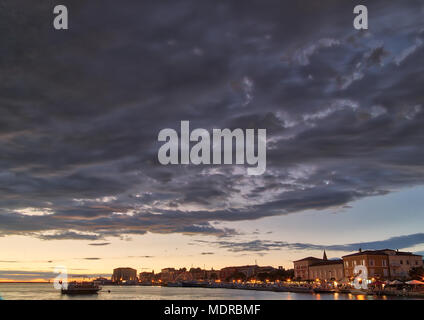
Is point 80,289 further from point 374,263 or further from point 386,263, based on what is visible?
point 386,263

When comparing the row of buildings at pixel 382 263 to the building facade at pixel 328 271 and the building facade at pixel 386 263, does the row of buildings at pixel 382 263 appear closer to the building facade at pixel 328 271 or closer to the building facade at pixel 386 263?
the building facade at pixel 386 263

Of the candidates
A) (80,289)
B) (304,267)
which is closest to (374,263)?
(304,267)

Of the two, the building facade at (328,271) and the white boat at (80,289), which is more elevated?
the building facade at (328,271)

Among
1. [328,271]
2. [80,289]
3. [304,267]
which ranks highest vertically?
[304,267]

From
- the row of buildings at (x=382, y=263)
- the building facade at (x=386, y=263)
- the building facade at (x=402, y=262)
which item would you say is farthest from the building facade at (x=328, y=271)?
the building facade at (x=402, y=262)

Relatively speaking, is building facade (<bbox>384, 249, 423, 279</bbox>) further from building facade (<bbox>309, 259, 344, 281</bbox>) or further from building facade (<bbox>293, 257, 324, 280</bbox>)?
building facade (<bbox>293, 257, 324, 280</bbox>)

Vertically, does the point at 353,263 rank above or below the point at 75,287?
Answer: above

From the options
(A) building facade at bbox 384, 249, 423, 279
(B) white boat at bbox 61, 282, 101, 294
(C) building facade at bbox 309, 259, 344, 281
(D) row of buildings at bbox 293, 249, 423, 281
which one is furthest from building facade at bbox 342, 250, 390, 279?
(B) white boat at bbox 61, 282, 101, 294
